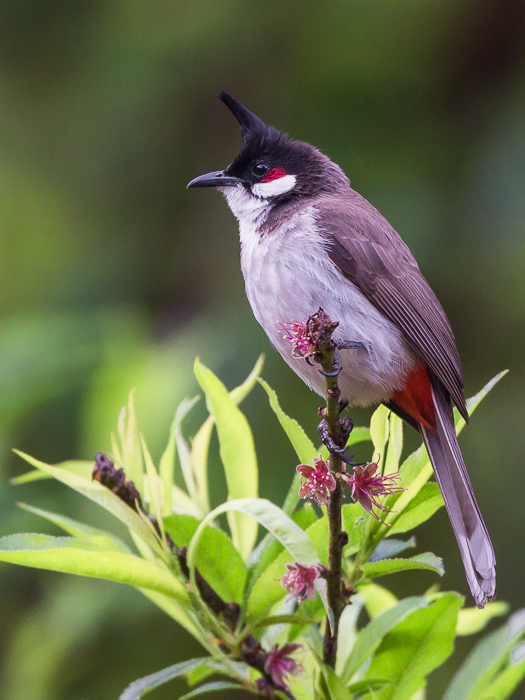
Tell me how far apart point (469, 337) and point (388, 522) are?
8.83ft

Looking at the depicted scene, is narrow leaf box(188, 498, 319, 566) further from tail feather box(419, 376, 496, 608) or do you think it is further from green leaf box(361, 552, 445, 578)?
tail feather box(419, 376, 496, 608)

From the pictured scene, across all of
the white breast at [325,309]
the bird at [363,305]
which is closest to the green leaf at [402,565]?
the bird at [363,305]

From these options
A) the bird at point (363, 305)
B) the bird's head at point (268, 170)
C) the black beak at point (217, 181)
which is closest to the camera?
the bird at point (363, 305)

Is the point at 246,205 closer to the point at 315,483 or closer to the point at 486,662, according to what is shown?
the point at 315,483

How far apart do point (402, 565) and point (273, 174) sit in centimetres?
172

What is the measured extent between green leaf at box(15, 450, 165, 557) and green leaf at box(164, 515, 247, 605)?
0.04 m

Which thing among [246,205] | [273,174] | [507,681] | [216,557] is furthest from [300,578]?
[273,174]

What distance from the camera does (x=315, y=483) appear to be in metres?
1.35

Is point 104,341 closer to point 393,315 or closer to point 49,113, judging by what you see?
point 393,315

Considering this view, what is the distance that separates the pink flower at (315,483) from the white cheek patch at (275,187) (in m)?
1.42

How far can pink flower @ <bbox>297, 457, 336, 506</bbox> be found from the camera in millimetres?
1346

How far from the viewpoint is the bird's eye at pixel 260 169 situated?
109 inches

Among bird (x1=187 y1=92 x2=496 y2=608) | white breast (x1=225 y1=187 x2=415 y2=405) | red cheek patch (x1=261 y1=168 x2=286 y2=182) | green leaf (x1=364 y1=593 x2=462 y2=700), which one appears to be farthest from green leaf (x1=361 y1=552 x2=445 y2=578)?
red cheek patch (x1=261 y1=168 x2=286 y2=182)

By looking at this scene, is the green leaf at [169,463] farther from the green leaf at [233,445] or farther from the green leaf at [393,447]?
the green leaf at [393,447]
